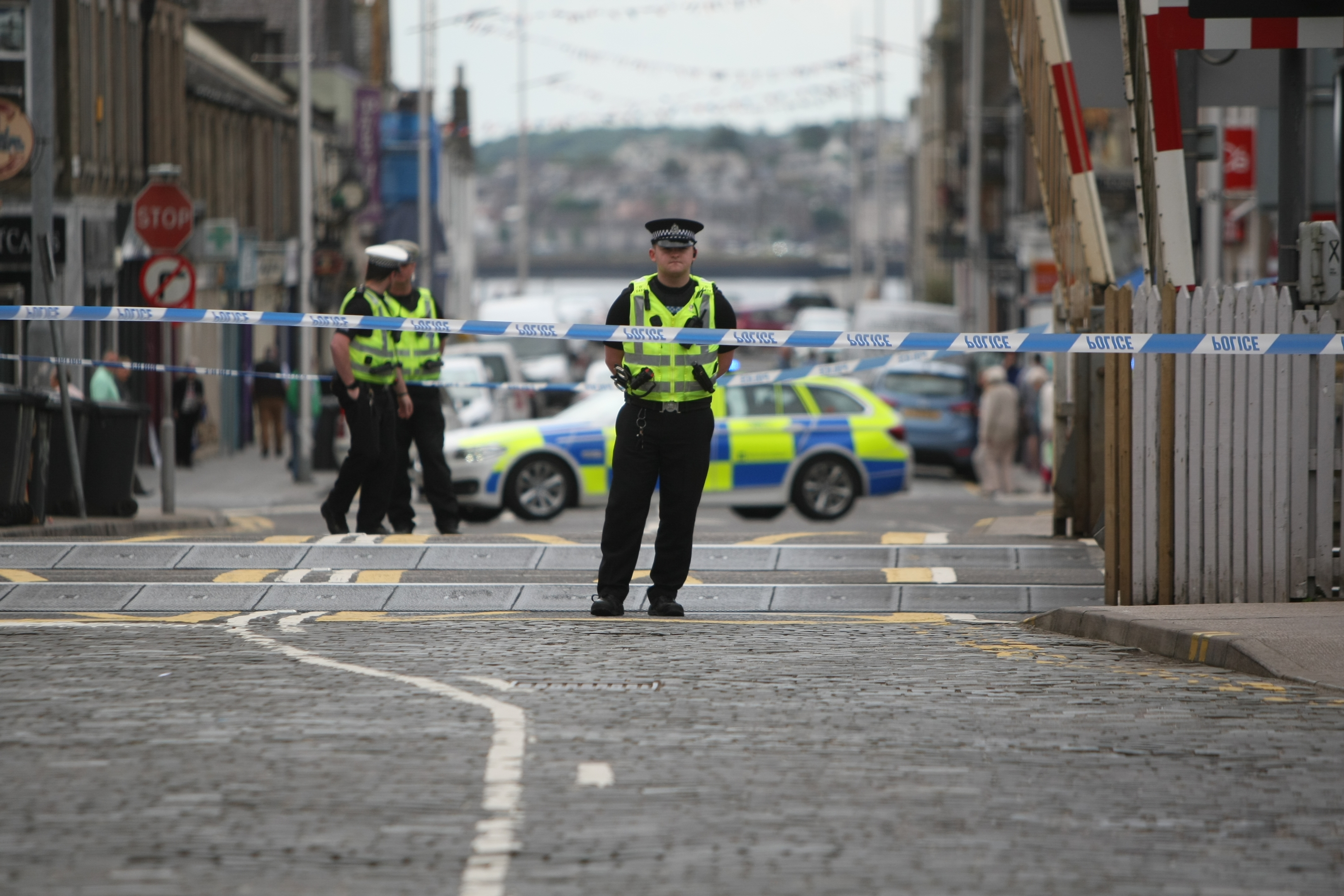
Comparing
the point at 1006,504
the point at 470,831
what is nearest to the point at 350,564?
the point at 470,831

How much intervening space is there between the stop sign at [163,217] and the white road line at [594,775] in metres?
15.9

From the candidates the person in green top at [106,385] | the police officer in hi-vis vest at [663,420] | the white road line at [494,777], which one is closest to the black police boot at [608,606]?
the police officer in hi-vis vest at [663,420]

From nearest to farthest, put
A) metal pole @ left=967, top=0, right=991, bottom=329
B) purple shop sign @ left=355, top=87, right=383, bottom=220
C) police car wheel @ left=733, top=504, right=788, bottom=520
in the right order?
police car wheel @ left=733, top=504, right=788, bottom=520 → metal pole @ left=967, top=0, right=991, bottom=329 → purple shop sign @ left=355, top=87, right=383, bottom=220

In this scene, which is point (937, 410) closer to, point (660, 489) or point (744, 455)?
point (744, 455)

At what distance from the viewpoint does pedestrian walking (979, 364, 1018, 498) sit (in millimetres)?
26547

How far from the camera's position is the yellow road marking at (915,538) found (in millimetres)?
12570

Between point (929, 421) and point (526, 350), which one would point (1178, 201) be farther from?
point (526, 350)

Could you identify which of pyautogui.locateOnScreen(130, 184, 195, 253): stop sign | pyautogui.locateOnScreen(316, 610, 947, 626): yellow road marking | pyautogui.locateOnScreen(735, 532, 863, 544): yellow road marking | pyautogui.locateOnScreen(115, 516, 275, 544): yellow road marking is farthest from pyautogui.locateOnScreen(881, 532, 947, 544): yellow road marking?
pyautogui.locateOnScreen(130, 184, 195, 253): stop sign

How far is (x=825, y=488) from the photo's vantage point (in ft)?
68.9

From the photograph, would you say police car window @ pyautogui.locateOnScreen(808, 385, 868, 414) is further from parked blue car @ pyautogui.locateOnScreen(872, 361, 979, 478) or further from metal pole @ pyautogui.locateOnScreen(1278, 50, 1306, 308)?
metal pole @ pyautogui.locateOnScreen(1278, 50, 1306, 308)

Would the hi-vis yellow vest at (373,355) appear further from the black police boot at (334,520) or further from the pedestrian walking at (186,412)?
the pedestrian walking at (186,412)

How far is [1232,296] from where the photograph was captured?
920cm

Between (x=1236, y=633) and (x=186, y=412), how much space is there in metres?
24.9

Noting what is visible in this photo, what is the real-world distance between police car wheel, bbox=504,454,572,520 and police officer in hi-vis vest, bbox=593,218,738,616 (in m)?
10.2
